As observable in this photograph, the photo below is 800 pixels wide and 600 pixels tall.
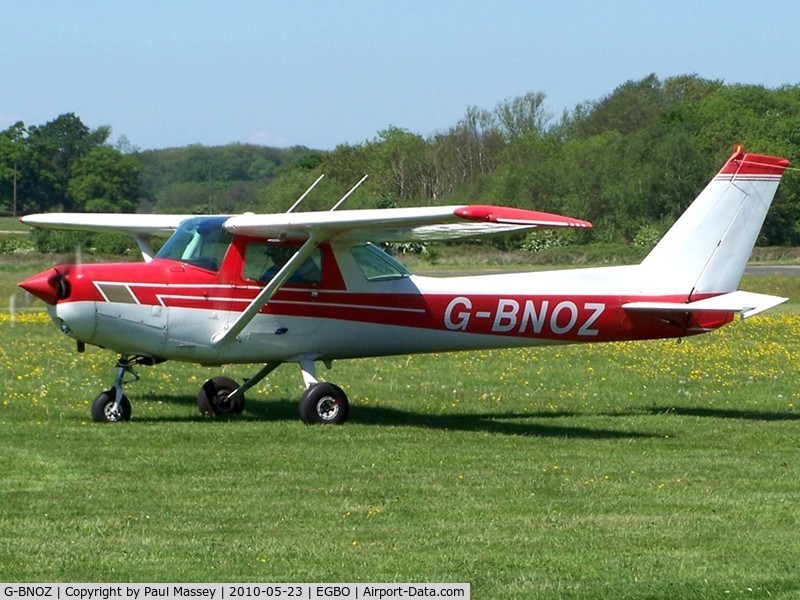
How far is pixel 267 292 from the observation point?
13281 millimetres

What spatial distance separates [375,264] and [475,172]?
53859mm

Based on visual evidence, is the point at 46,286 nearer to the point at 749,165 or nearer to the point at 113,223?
the point at 113,223

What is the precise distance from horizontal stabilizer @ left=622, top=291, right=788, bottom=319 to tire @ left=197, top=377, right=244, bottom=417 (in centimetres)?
435

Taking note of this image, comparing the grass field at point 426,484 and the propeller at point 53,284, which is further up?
the propeller at point 53,284

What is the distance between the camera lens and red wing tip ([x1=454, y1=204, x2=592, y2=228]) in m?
11.2

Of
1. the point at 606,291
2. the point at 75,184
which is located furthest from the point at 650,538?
the point at 75,184

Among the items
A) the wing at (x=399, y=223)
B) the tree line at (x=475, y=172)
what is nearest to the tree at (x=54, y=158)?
the tree line at (x=475, y=172)

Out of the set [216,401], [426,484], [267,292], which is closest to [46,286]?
[267,292]

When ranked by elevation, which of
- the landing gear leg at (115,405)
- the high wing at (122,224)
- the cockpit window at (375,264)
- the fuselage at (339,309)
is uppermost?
the high wing at (122,224)

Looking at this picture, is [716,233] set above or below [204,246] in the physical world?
above

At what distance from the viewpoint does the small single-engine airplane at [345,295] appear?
13109mm

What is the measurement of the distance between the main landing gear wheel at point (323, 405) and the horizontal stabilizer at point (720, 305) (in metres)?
3.41

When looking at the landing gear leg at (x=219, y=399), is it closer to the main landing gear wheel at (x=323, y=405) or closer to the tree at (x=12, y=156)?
the main landing gear wheel at (x=323, y=405)

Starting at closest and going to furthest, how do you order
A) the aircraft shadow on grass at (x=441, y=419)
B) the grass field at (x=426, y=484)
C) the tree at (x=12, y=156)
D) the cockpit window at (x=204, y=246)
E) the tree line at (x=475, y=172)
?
the grass field at (x=426, y=484)
the aircraft shadow on grass at (x=441, y=419)
the cockpit window at (x=204, y=246)
the tree line at (x=475, y=172)
the tree at (x=12, y=156)
